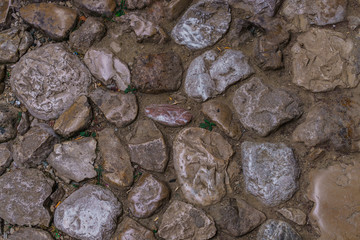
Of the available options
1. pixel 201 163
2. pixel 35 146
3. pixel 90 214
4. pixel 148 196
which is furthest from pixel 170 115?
pixel 35 146

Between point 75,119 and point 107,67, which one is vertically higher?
point 107,67

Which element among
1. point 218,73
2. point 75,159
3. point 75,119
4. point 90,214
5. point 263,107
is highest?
point 218,73

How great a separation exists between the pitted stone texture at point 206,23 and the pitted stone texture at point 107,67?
434 mm

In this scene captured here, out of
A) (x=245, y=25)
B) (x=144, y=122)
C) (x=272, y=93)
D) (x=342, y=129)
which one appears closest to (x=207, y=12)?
(x=245, y=25)

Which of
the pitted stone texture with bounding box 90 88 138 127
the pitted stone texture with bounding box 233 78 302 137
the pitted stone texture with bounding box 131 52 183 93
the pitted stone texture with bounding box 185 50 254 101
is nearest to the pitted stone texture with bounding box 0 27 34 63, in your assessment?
the pitted stone texture with bounding box 90 88 138 127

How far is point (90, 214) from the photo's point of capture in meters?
2.04

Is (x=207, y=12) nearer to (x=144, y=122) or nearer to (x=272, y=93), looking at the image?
(x=272, y=93)

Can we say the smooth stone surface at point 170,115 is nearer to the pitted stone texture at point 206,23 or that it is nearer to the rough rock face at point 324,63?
the pitted stone texture at point 206,23

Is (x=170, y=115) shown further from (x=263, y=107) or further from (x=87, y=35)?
(x=87, y=35)

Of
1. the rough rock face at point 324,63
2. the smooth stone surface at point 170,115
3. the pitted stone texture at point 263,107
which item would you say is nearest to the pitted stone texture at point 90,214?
the smooth stone surface at point 170,115

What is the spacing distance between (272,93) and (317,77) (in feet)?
0.87

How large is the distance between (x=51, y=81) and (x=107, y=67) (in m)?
0.36

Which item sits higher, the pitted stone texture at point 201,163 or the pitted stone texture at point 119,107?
the pitted stone texture at point 119,107

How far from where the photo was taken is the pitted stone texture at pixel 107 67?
2168 millimetres
